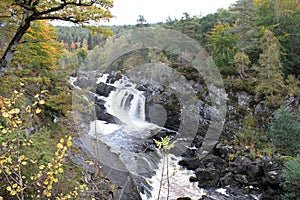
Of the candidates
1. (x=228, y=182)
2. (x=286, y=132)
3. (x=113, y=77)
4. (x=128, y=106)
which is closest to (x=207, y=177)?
(x=228, y=182)

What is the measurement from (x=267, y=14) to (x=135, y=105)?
38.6ft

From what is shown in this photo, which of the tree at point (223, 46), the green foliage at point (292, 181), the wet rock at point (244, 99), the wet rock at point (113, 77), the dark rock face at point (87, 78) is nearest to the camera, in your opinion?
the green foliage at point (292, 181)

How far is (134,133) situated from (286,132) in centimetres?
730

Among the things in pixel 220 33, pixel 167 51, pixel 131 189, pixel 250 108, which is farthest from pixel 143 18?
pixel 131 189

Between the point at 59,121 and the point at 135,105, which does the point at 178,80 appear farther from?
the point at 59,121

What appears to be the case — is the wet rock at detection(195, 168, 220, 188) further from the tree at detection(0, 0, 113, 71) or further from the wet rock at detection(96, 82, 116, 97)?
the wet rock at detection(96, 82, 116, 97)

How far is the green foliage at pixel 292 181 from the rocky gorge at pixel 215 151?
2.07ft

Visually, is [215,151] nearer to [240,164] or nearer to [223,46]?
[240,164]

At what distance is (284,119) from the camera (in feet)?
33.4

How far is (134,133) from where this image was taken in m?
13.3

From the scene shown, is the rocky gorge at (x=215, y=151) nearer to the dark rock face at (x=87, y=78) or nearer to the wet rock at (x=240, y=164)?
the wet rock at (x=240, y=164)

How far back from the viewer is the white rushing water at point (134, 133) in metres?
8.11

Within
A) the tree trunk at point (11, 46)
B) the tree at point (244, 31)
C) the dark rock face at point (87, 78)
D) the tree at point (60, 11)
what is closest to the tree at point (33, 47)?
the tree trunk at point (11, 46)

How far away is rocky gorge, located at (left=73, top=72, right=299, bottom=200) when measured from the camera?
27.3 ft
